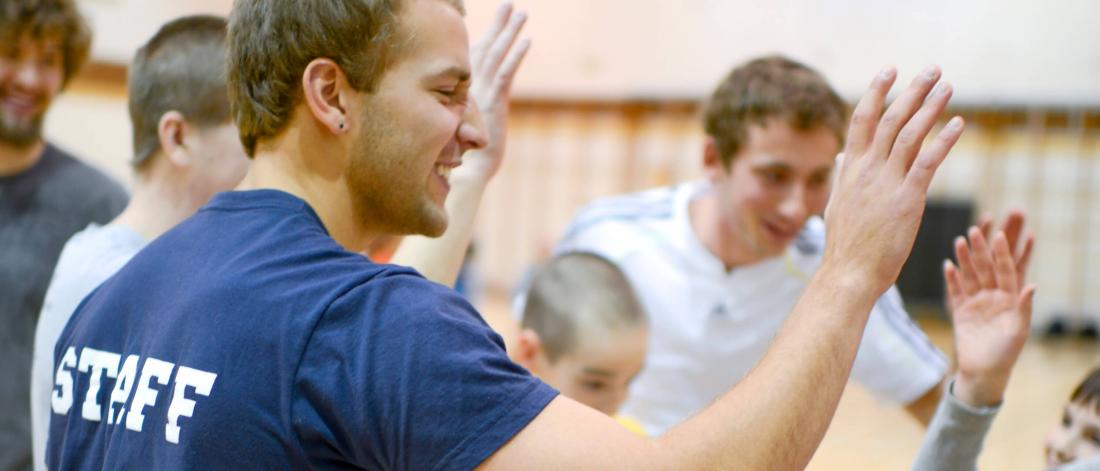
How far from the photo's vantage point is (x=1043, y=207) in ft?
33.4

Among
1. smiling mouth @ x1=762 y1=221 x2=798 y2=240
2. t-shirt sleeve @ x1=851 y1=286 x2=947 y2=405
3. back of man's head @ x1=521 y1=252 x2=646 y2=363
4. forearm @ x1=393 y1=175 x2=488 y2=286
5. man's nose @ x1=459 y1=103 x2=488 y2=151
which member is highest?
man's nose @ x1=459 y1=103 x2=488 y2=151

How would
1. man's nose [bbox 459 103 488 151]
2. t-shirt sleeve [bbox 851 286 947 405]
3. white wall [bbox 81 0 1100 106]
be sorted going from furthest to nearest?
white wall [bbox 81 0 1100 106] < t-shirt sleeve [bbox 851 286 947 405] < man's nose [bbox 459 103 488 151]

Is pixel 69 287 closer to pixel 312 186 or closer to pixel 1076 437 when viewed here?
pixel 312 186

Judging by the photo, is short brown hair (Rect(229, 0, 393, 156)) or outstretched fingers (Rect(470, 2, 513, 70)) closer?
short brown hair (Rect(229, 0, 393, 156))

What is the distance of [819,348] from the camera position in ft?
4.47

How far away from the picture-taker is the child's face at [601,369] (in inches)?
112

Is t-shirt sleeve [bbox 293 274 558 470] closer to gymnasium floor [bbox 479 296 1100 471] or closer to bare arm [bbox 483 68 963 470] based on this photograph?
bare arm [bbox 483 68 963 470]

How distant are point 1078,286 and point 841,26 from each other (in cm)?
336

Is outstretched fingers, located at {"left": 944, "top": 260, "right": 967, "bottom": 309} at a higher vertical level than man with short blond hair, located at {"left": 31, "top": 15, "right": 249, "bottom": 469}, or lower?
lower

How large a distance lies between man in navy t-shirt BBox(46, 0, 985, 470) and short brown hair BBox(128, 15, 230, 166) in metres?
0.48

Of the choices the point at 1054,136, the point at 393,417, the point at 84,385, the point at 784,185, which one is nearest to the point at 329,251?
the point at 393,417

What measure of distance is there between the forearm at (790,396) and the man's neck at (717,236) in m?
1.89

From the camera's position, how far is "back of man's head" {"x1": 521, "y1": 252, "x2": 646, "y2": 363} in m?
2.90

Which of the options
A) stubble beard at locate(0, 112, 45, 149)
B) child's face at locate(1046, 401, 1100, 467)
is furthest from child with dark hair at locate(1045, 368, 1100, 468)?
stubble beard at locate(0, 112, 45, 149)
